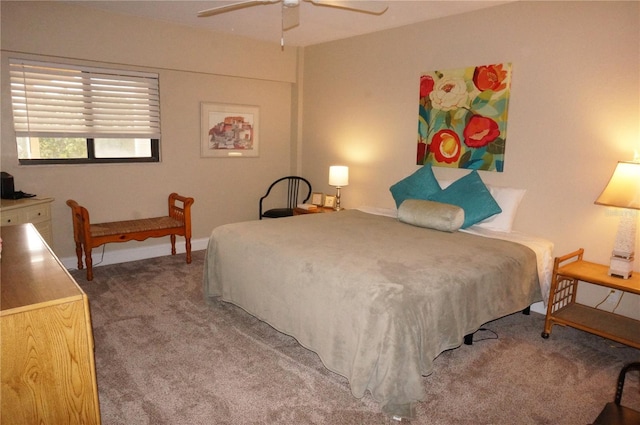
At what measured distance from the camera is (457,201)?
3.71 metres

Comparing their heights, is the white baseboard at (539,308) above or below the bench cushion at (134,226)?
below

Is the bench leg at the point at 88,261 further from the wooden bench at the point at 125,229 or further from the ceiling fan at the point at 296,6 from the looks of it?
the ceiling fan at the point at 296,6

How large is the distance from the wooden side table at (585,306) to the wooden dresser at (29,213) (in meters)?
4.17

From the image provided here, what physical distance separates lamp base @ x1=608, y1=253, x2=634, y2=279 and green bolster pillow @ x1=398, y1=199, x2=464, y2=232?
41.6 inches

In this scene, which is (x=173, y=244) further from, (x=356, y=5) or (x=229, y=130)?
(x=356, y=5)

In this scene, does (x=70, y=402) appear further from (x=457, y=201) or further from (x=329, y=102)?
(x=329, y=102)

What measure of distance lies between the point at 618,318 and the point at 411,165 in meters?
2.26

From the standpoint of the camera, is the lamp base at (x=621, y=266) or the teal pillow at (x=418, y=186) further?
the teal pillow at (x=418, y=186)

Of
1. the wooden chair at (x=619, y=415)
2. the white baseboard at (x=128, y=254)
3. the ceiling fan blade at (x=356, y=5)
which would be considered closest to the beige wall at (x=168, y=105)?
Answer: the white baseboard at (x=128, y=254)

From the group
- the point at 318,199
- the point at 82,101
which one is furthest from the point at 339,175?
the point at 82,101

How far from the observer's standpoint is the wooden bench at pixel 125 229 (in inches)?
160

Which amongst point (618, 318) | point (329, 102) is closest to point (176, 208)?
point (329, 102)

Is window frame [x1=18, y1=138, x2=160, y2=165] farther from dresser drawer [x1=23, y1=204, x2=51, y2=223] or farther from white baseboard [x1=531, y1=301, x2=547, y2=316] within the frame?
white baseboard [x1=531, y1=301, x2=547, y2=316]

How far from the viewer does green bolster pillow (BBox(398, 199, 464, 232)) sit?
3.49 m
